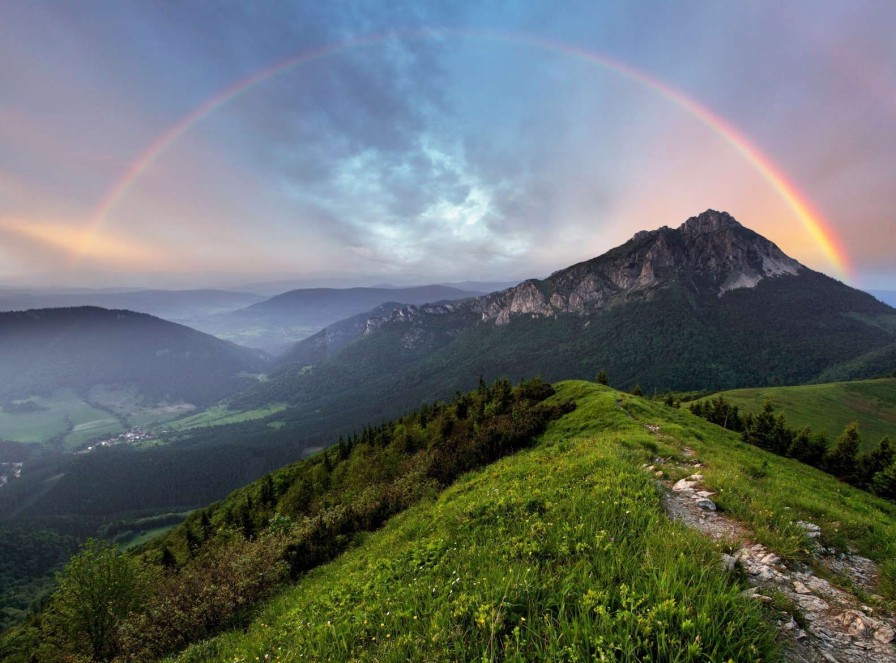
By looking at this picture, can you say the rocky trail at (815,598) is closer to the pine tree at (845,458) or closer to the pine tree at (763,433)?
the pine tree at (845,458)

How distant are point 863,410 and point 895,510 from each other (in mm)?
139240

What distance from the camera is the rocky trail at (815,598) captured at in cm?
507

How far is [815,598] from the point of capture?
6180 mm

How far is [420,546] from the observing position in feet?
34.6

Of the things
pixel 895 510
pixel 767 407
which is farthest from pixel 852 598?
pixel 767 407

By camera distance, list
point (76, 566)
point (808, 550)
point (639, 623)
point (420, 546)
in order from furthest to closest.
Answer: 1. point (76, 566)
2. point (420, 546)
3. point (808, 550)
4. point (639, 623)

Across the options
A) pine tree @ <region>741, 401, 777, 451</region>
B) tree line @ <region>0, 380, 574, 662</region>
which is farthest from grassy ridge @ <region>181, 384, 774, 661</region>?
pine tree @ <region>741, 401, 777, 451</region>

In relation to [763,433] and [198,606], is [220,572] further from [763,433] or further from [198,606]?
[763,433]

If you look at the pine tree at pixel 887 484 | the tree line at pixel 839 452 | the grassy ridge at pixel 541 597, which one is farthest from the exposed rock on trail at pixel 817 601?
the tree line at pixel 839 452

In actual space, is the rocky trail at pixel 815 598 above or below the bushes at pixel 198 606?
above

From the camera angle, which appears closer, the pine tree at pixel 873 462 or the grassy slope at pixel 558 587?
the grassy slope at pixel 558 587

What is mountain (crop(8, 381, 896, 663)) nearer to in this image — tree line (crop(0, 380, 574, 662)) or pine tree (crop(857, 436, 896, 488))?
tree line (crop(0, 380, 574, 662))

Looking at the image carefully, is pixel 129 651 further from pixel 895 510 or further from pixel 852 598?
pixel 895 510

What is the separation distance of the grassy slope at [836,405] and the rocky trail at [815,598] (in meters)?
116
